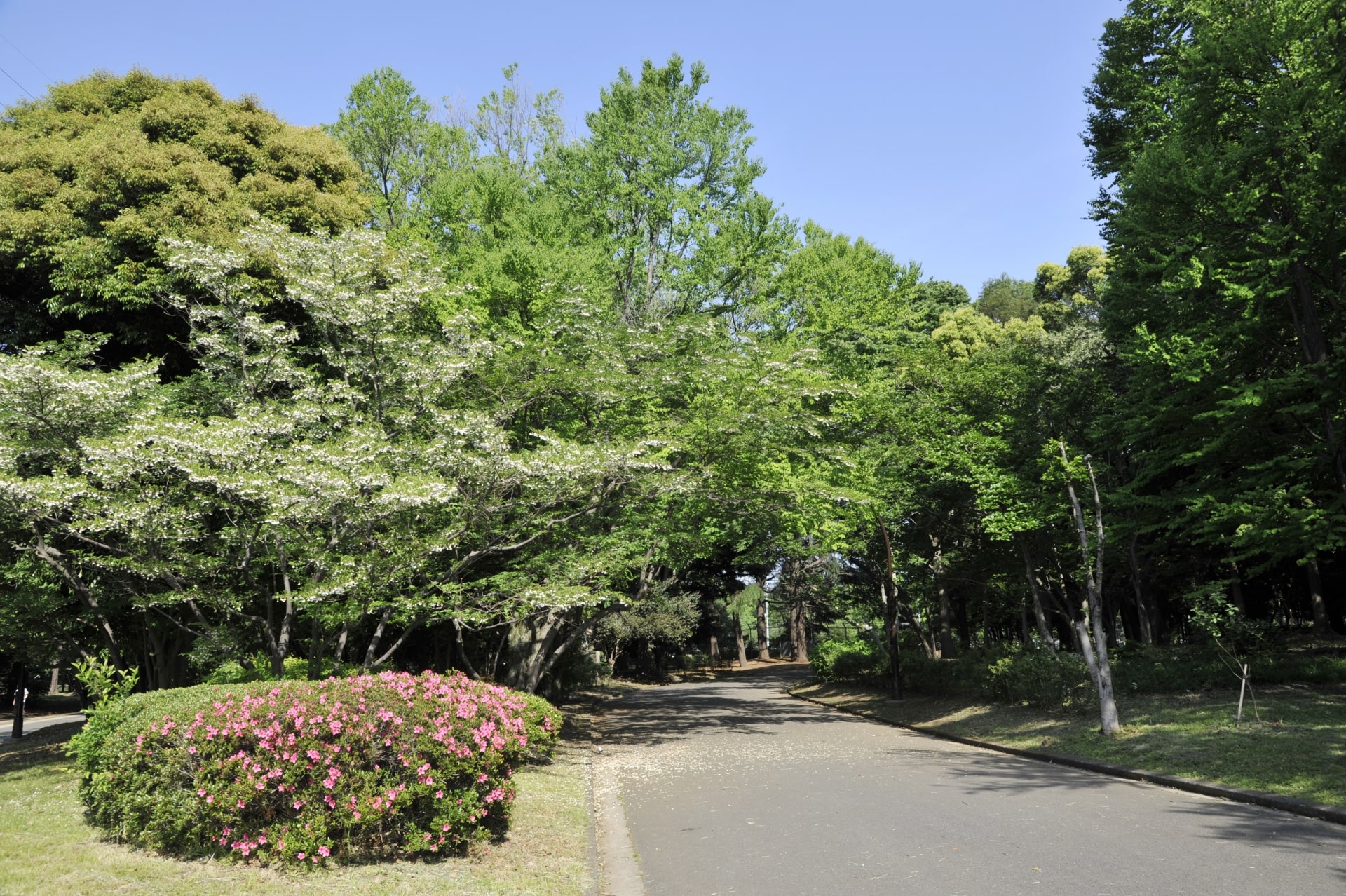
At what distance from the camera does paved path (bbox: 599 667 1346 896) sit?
613 centimetres

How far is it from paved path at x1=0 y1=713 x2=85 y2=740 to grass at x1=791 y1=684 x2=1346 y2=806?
1081 inches

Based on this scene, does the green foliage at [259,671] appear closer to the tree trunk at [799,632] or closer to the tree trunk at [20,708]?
the tree trunk at [20,708]

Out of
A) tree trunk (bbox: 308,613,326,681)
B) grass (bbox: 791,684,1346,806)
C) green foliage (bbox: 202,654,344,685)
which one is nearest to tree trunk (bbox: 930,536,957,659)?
grass (bbox: 791,684,1346,806)

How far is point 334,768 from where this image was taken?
6527 millimetres

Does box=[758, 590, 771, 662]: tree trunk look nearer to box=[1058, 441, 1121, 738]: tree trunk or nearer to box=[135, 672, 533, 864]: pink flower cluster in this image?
box=[1058, 441, 1121, 738]: tree trunk

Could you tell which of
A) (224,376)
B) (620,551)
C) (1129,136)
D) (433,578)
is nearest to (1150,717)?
(620,551)

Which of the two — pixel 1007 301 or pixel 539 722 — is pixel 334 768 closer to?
pixel 539 722

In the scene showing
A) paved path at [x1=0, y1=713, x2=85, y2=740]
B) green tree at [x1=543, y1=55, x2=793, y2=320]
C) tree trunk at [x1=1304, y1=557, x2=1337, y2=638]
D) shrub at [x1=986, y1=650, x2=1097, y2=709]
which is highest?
green tree at [x1=543, y1=55, x2=793, y2=320]

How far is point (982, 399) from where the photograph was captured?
1894cm

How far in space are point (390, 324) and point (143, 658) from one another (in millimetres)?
9804

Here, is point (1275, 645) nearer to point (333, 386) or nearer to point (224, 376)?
point (333, 386)

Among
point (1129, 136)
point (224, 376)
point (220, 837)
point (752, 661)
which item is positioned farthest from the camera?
point (752, 661)

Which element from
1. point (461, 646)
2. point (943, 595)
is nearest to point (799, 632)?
point (943, 595)

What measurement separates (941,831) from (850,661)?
70.0ft
